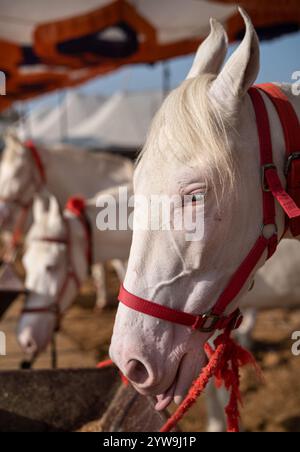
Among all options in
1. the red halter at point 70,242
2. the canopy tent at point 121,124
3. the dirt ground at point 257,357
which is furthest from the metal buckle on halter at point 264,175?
the canopy tent at point 121,124

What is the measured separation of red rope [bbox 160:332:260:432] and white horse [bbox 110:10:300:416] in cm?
4

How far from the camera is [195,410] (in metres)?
3.37

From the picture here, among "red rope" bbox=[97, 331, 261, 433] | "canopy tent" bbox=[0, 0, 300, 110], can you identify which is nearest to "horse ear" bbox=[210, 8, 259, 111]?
"red rope" bbox=[97, 331, 261, 433]

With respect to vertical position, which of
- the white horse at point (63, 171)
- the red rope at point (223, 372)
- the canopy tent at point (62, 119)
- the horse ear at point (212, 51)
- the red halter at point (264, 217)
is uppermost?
the horse ear at point (212, 51)

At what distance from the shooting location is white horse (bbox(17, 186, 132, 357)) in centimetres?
284

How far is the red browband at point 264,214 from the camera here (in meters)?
1.21

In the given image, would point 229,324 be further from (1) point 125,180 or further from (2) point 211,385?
(1) point 125,180

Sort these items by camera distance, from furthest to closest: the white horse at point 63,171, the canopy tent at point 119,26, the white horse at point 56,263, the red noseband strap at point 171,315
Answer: the canopy tent at point 119,26, the white horse at point 63,171, the white horse at point 56,263, the red noseband strap at point 171,315

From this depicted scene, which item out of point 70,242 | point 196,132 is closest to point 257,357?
point 70,242

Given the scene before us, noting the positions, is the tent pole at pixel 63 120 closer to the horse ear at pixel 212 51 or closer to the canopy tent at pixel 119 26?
the canopy tent at pixel 119 26

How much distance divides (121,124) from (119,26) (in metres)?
8.81

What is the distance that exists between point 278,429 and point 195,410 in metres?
0.60

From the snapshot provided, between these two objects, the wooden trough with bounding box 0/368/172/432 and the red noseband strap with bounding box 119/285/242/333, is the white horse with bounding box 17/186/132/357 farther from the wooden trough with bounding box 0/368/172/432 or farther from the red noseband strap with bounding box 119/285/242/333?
the red noseband strap with bounding box 119/285/242/333

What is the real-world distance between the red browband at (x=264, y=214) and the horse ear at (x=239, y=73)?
0.09 m
